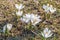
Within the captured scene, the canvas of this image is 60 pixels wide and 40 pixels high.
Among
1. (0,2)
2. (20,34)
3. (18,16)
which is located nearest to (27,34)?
(20,34)

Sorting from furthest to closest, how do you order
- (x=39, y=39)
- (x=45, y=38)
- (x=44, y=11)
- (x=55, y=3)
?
(x=55, y=3) → (x=44, y=11) → (x=39, y=39) → (x=45, y=38)

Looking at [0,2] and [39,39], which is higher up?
[0,2]

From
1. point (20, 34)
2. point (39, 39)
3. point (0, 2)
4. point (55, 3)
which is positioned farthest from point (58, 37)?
point (0, 2)

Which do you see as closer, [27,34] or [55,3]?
[27,34]

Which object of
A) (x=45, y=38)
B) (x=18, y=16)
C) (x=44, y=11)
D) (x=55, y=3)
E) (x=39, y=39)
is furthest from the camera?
(x=55, y=3)

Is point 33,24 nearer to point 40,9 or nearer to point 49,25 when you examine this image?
point 49,25

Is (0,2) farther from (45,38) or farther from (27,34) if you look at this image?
(45,38)

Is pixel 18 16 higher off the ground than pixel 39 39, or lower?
higher

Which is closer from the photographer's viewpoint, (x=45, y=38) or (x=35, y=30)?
(x=45, y=38)

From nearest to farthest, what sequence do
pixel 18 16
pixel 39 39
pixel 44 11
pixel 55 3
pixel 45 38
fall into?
1. pixel 45 38
2. pixel 39 39
3. pixel 18 16
4. pixel 44 11
5. pixel 55 3
